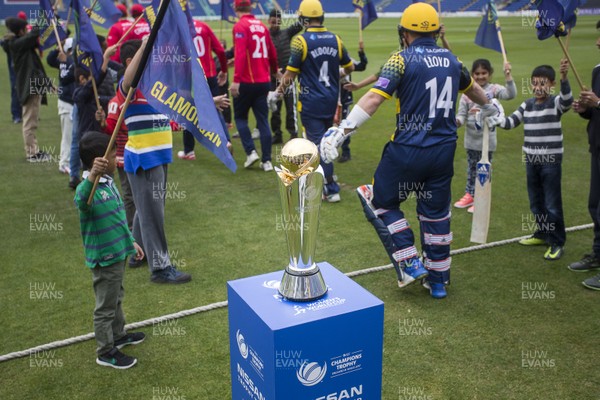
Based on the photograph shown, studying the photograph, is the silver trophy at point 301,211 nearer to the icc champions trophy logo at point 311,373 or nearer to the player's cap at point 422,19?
the icc champions trophy logo at point 311,373

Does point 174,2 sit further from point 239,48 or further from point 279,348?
point 239,48

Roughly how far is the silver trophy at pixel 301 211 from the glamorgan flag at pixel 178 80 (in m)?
0.81

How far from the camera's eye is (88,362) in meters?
3.93

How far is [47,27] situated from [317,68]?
12.9ft

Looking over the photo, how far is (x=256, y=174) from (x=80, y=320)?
13.7ft

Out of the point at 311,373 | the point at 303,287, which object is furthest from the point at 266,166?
the point at 311,373

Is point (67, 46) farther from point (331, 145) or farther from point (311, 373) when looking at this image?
point (311, 373)

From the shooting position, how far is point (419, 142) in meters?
4.38

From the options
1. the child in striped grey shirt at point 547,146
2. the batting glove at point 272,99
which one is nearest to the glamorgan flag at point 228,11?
the batting glove at point 272,99

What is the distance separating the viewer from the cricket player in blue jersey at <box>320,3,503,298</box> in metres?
4.29

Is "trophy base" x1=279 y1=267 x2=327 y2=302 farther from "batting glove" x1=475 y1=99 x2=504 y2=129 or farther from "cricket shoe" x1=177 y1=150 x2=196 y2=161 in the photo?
"cricket shoe" x1=177 y1=150 x2=196 y2=161

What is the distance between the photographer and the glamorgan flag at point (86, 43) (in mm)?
6090

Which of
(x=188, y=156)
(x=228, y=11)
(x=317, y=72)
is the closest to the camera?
(x=317, y=72)

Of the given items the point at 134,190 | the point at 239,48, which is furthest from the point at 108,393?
the point at 239,48
